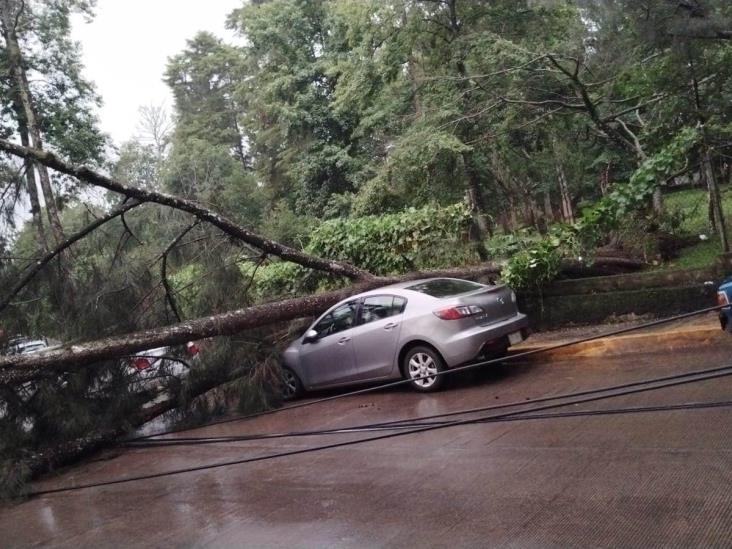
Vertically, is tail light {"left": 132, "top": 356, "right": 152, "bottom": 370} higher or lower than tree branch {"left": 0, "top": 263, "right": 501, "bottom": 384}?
lower

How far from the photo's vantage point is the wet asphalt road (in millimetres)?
4039

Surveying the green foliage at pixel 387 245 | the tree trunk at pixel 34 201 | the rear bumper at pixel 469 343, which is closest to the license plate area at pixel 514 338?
the rear bumper at pixel 469 343

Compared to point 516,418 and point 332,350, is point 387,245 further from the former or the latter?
point 516,418

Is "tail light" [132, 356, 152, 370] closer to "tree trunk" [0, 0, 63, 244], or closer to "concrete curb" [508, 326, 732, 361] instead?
"concrete curb" [508, 326, 732, 361]

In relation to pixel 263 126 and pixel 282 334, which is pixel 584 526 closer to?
pixel 282 334

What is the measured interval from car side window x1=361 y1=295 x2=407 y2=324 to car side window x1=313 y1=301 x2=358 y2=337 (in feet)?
0.68

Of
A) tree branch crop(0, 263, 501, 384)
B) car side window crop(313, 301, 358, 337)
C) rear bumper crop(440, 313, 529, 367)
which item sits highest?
tree branch crop(0, 263, 501, 384)

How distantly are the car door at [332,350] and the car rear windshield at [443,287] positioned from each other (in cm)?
104

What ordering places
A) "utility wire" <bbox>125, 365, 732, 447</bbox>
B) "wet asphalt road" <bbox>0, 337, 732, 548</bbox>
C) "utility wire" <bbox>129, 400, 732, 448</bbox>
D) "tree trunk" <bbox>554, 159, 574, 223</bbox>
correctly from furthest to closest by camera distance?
1. "tree trunk" <bbox>554, 159, 574, 223</bbox>
2. "utility wire" <bbox>125, 365, 732, 447</bbox>
3. "utility wire" <bbox>129, 400, 732, 448</bbox>
4. "wet asphalt road" <bbox>0, 337, 732, 548</bbox>

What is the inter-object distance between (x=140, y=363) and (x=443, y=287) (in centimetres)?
445

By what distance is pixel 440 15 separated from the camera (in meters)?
14.9

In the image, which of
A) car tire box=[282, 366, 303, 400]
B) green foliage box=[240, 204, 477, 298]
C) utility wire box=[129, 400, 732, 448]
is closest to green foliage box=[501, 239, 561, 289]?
green foliage box=[240, 204, 477, 298]

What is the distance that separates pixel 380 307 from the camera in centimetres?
908

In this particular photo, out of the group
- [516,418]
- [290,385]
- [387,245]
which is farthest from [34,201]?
[516,418]
